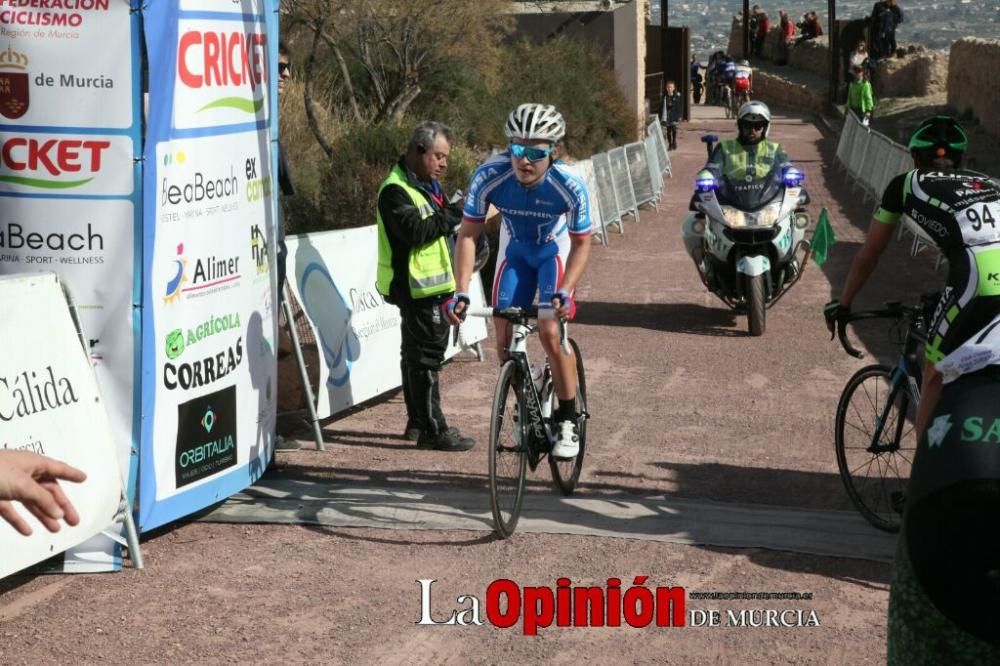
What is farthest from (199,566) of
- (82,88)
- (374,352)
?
(374,352)

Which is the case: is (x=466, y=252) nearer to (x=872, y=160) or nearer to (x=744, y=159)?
(x=744, y=159)

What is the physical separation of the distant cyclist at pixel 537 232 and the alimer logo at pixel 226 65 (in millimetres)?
1243

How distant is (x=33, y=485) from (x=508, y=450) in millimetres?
4300

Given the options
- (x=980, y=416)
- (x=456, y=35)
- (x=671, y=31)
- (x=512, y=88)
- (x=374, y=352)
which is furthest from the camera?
(x=671, y=31)

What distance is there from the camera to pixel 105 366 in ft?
22.0

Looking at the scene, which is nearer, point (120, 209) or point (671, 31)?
point (120, 209)

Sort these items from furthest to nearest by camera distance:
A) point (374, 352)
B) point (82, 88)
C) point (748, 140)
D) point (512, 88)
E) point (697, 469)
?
point (512, 88), point (748, 140), point (374, 352), point (697, 469), point (82, 88)

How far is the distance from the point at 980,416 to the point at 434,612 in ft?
11.4

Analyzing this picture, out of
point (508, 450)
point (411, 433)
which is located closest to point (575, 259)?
point (508, 450)

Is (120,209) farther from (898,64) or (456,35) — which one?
(898,64)

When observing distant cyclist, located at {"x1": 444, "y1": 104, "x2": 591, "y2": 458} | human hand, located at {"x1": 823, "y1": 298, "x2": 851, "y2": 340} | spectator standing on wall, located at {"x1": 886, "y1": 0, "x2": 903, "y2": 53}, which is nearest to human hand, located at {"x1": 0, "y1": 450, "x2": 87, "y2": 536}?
distant cyclist, located at {"x1": 444, "y1": 104, "x2": 591, "y2": 458}

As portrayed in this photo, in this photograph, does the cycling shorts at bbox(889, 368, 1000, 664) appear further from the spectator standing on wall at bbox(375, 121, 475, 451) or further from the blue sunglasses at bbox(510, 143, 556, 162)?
the spectator standing on wall at bbox(375, 121, 475, 451)

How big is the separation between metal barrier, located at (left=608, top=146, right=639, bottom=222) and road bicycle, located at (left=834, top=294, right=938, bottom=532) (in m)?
14.1

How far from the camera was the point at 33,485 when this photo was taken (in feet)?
9.54
